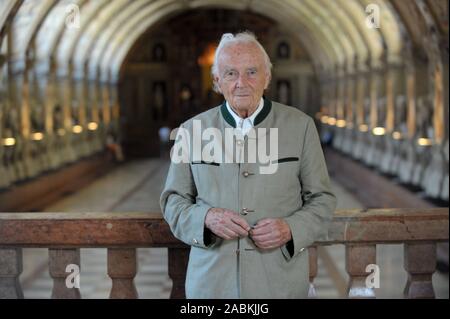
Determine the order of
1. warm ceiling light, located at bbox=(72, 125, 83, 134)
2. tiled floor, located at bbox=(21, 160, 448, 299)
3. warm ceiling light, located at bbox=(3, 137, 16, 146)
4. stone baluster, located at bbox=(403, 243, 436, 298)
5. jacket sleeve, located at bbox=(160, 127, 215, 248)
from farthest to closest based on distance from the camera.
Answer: warm ceiling light, located at bbox=(72, 125, 83, 134) < warm ceiling light, located at bbox=(3, 137, 16, 146) < tiled floor, located at bbox=(21, 160, 448, 299) < stone baluster, located at bbox=(403, 243, 436, 298) < jacket sleeve, located at bbox=(160, 127, 215, 248)

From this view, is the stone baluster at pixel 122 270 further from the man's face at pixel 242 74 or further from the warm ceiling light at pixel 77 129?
the warm ceiling light at pixel 77 129

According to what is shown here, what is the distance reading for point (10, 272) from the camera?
498 cm

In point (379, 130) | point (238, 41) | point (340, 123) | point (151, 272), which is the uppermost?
point (238, 41)

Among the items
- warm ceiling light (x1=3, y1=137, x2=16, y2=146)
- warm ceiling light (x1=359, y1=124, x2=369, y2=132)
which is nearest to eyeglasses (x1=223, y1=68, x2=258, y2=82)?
warm ceiling light (x1=3, y1=137, x2=16, y2=146)

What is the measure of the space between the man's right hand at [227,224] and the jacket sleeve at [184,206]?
0.17 ft

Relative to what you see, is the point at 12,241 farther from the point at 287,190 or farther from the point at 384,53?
the point at 384,53

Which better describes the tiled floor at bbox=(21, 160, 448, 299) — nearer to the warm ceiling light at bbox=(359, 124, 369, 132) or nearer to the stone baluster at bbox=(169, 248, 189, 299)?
the stone baluster at bbox=(169, 248, 189, 299)

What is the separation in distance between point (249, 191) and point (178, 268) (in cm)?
124

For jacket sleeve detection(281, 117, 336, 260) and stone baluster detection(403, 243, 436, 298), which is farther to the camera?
stone baluster detection(403, 243, 436, 298)

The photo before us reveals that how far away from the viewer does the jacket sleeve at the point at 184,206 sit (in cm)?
377

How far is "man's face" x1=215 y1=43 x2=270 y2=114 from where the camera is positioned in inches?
149

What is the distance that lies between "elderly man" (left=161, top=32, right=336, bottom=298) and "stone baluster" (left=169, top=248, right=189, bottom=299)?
97cm

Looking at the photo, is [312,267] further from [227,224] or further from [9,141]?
[9,141]

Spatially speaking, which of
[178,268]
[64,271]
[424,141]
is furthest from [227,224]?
[424,141]
